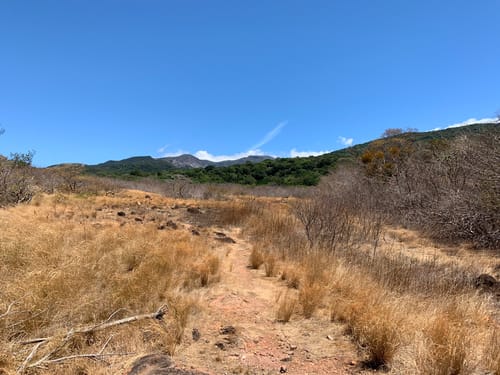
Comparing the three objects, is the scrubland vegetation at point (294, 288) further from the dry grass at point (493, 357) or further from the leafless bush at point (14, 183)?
the leafless bush at point (14, 183)

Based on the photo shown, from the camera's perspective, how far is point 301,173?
5766 cm

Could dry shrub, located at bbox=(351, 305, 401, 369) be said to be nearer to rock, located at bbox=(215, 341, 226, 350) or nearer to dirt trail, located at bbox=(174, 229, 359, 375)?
dirt trail, located at bbox=(174, 229, 359, 375)

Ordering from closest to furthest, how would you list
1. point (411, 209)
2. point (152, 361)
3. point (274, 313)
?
point (152, 361)
point (274, 313)
point (411, 209)

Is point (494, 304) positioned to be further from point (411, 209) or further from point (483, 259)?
point (411, 209)

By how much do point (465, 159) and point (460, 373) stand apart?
9726mm

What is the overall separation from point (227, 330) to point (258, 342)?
0.43m

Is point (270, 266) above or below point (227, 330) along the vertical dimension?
above

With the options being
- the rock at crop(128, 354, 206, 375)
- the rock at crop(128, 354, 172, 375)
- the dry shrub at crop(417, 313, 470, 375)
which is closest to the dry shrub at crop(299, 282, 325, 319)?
the dry shrub at crop(417, 313, 470, 375)

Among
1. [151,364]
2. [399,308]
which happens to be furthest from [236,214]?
[151,364]

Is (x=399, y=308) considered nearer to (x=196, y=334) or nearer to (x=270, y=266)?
(x=196, y=334)

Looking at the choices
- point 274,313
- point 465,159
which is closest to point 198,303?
point 274,313

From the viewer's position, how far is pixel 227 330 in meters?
A: 3.51

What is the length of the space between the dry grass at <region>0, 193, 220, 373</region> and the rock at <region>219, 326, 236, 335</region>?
1.49 feet

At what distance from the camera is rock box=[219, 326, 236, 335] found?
3.47 metres
